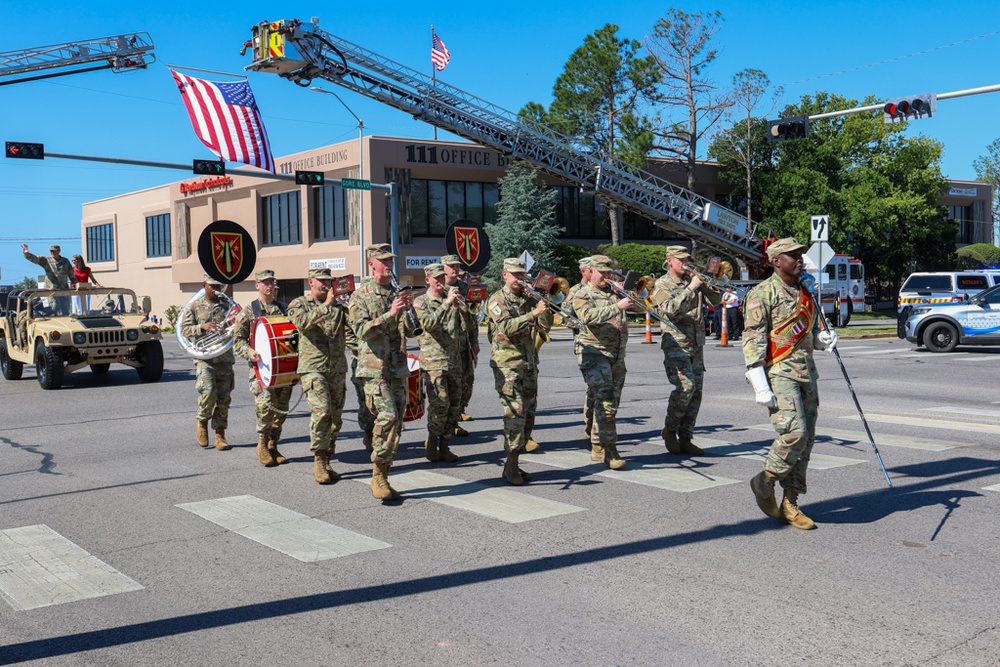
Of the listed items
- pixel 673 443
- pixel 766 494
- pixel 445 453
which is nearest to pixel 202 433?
pixel 445 453

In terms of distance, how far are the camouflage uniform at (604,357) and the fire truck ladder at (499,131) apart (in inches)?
983

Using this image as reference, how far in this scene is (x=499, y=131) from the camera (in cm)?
3484

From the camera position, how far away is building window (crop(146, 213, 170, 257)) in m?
61.6

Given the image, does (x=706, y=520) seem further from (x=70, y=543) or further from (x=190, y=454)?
(x=190, y=454)

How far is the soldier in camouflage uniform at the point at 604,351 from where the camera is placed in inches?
338

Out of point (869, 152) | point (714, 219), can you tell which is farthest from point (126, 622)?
point (869, 152)

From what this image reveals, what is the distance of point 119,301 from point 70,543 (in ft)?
43.2

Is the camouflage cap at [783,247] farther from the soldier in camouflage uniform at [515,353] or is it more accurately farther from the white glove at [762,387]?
the soldier in camouflage uniform at [515,353]

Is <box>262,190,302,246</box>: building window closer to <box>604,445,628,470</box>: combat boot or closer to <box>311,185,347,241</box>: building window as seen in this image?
<box>311,185,347,241</box>: building window

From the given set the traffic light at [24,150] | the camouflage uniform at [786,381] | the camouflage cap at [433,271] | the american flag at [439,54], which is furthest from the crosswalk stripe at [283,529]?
the american flag at [439,54]

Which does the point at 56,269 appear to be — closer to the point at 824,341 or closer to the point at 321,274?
the point at 321,274

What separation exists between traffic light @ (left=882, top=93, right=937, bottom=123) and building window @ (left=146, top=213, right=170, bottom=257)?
50.5 metres

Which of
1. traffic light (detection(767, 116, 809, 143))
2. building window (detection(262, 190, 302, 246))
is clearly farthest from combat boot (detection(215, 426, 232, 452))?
building window (detection(262, 190, 302, 246))

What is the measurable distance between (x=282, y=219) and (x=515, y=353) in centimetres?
4252
